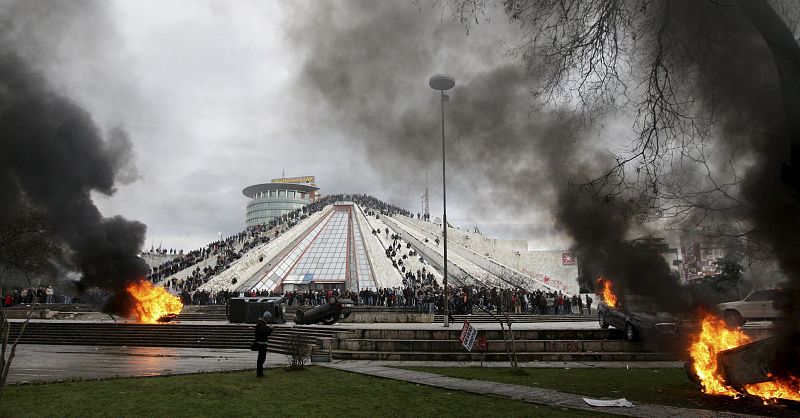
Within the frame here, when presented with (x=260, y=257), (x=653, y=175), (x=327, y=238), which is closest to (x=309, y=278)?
(x=260, y=257)

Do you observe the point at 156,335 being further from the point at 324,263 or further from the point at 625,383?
the point at 324,263

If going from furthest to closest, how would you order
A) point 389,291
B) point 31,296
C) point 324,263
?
point 324,263 < point 31,296 < point 389,291

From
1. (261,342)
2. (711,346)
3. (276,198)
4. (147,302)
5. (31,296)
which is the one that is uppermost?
(276,198)

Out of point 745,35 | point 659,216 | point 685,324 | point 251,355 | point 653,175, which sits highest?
point 745,35

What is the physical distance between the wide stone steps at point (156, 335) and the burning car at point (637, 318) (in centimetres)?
890

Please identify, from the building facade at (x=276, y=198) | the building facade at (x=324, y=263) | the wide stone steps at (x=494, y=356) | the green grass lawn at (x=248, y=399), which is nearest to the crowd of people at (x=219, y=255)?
the building facade at (x=324, y=263)

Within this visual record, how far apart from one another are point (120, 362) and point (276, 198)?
391ft

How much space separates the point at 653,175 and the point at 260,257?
41737mm

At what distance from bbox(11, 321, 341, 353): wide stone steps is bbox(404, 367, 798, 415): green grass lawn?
783 cm

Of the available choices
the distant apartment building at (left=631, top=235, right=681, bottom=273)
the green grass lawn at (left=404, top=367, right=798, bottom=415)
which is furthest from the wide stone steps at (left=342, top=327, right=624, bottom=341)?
the distant apartment building at (left=631, top=235, right=681, bottom=273)

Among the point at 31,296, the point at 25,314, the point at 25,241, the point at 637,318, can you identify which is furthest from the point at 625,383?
the point at 31,296

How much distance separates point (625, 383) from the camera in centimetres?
928

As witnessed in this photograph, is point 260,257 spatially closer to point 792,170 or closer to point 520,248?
point 520,248

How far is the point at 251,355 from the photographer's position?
600 inches
